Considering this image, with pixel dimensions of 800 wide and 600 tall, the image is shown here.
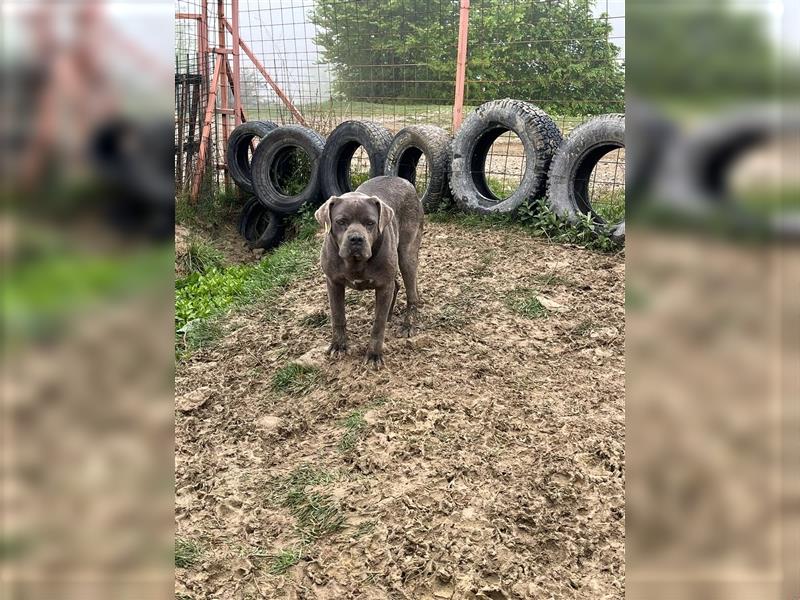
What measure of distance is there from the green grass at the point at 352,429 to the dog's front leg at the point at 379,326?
580mm

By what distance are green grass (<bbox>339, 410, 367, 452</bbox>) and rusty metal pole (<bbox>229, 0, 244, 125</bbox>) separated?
6.99 m

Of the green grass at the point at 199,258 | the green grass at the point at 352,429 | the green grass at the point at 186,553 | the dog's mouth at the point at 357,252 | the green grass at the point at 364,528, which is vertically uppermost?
→ the dog's mouth at the point at 357,252

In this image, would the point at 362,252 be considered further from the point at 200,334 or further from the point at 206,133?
the point at 206,133

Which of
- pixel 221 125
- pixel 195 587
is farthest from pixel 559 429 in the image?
pixel 221 125

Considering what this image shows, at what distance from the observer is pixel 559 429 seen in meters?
4.30

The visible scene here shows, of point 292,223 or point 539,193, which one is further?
point 292,223

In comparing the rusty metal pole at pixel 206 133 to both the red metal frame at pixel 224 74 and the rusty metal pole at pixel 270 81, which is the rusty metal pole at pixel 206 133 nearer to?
the red metal frame at pixel 224 74

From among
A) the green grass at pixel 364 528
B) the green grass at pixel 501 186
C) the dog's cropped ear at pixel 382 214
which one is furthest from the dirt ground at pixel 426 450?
the green grass at pixel 501 186

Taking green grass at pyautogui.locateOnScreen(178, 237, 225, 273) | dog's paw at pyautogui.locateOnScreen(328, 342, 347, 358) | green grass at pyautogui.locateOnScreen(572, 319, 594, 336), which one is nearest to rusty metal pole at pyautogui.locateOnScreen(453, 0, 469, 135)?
green grass at pyautogui.locateOnScreen(178, 237, 225, 273)

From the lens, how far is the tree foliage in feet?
31.1

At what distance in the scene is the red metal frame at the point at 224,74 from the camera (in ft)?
31.8
